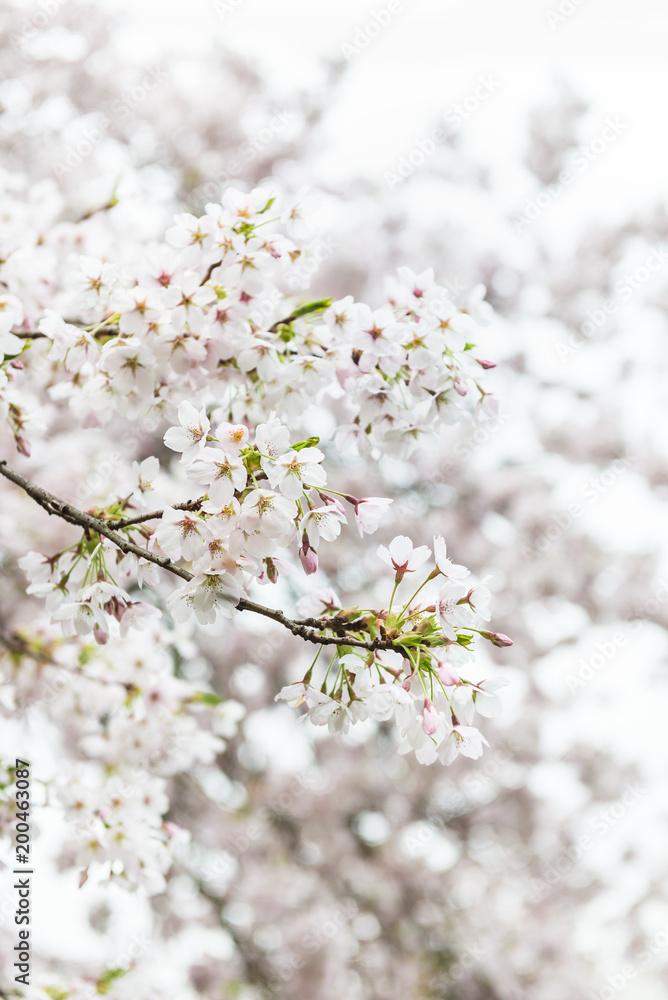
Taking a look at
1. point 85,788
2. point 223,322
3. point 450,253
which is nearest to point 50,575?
point 223,322

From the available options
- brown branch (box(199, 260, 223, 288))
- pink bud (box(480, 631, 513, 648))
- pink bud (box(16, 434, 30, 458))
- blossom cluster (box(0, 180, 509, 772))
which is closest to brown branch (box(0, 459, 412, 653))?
blossom cluster (box(0, 180, 509, 772))

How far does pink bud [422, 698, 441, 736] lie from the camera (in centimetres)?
96

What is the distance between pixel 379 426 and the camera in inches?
58.2

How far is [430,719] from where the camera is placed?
3.18 ft

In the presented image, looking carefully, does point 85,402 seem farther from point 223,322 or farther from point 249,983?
point 249,983

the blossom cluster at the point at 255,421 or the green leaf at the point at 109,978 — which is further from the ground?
the blossom cluster at the point at 255,421

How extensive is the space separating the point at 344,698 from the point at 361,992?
519 cm

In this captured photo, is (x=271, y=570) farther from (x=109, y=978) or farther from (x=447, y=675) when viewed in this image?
(x=109, y=978)

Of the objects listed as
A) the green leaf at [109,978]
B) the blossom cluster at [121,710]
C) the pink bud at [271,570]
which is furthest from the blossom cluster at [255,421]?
the green leaf at [109,978]

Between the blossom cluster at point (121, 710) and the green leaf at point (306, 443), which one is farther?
the blossom cluster at point (121, 710)

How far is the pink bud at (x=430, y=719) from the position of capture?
3.16ft

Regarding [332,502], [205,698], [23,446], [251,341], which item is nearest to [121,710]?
[205,698]

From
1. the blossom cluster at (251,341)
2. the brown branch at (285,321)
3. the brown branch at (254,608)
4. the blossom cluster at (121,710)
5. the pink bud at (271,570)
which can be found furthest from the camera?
the blossom cluster at (121,710)

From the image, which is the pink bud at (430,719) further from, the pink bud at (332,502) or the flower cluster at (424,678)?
the pink bud at (332,502)
